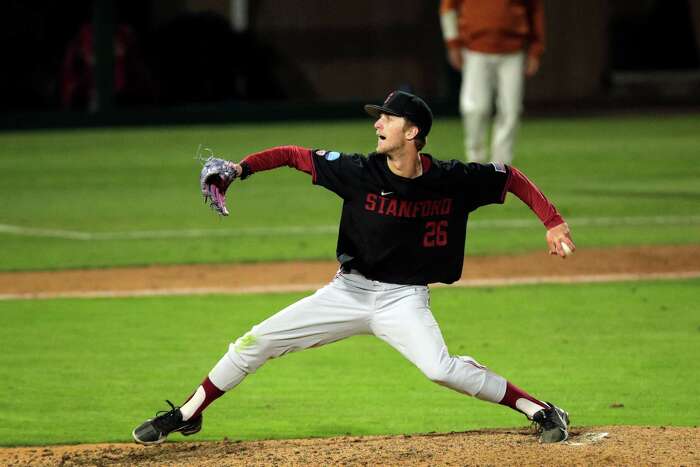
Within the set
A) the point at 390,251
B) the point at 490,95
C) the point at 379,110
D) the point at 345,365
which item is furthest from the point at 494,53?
the point at 390,251

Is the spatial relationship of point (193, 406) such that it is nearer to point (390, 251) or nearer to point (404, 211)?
point (390, 251)

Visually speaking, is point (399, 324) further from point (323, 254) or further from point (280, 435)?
point (323, 254)

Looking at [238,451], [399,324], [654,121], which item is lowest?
[654,121]

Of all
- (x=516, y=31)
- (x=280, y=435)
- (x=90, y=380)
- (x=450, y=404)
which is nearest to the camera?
(x=280, y=435)

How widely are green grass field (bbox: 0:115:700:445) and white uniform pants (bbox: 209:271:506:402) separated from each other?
676mm

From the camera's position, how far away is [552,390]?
21.6 feet

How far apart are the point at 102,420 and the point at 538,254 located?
5.23 m

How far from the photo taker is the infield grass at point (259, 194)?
Result: 11320 millimetres

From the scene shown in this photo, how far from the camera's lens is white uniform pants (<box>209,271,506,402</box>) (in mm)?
5199

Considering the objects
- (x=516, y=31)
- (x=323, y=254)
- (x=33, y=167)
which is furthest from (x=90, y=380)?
(x=33, y=167)

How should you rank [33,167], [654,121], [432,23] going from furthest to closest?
[432,23]
[654,121]
[33,167]

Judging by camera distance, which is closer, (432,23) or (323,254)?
(323,254)

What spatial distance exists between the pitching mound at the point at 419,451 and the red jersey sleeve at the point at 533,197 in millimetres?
900

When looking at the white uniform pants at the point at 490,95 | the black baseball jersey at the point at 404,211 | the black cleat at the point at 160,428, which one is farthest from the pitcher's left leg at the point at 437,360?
the white uniform pants at the point at 490,95
